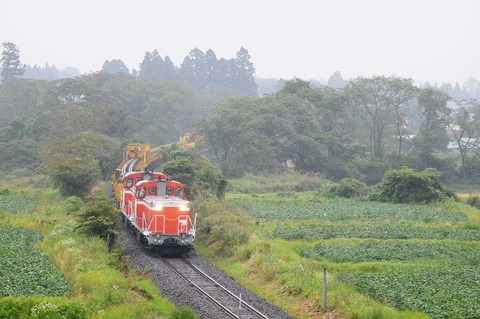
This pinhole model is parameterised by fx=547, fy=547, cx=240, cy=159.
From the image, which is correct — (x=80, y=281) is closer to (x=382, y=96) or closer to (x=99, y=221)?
(x=99, y=221)

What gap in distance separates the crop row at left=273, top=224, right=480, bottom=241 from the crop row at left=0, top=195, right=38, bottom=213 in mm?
17974

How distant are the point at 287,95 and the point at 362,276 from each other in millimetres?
54106

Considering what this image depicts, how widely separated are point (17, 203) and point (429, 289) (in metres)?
31.0

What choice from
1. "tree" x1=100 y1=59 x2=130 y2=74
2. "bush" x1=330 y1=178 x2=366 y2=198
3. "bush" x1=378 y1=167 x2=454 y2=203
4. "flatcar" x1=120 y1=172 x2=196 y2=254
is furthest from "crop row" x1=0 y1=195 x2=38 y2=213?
"tree" x1=100 y1=59 x2=130 y2=74

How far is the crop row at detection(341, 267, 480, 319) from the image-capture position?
17.2 meters

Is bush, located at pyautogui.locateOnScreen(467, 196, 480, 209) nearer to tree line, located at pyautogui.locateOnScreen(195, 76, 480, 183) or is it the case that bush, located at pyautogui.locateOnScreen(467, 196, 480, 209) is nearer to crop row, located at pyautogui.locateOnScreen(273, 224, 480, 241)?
crop row, located at pyautogui.locateOnScreen(273, 224, 480, 241)

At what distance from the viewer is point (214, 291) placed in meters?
20.4

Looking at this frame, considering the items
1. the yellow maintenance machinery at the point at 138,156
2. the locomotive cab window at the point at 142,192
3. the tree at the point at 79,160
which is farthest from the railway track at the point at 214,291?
the yellow maintenance machinery at the point at 138,156

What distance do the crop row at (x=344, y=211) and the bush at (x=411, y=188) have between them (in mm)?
A: 2669

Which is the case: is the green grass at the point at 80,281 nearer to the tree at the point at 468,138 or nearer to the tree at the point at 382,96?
the tree at the point at 382,96

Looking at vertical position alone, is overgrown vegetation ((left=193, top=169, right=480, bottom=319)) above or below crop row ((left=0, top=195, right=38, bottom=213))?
above

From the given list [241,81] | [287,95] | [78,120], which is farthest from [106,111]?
[241,81]

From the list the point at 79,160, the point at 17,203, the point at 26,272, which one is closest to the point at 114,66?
the point at 79,160

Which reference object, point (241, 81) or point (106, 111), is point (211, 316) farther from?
point (241, 81)
